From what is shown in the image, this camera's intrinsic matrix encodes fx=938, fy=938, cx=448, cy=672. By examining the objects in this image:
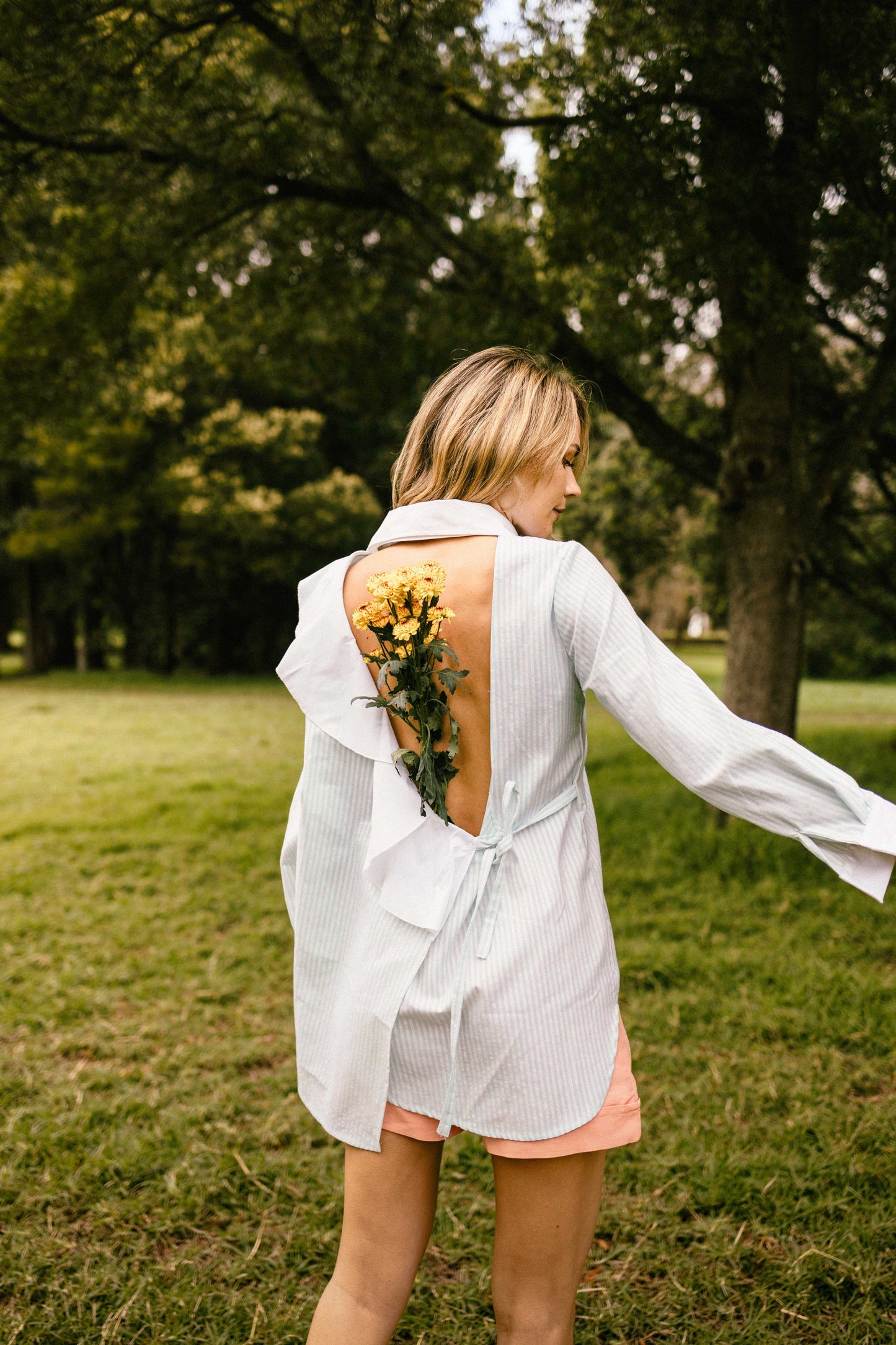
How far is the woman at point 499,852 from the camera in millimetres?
1383

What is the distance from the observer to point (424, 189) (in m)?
6.48

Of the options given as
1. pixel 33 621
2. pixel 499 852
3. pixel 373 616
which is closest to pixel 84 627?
pixel 33 621

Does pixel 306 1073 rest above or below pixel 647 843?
above

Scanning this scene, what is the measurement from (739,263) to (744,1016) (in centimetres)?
345

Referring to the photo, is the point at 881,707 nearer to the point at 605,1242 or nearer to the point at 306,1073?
the point at 605,1242

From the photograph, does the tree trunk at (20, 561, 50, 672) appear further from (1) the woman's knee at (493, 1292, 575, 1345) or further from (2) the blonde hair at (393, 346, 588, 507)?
(1) the woman's knee at (493, 1292, 575, 1345)

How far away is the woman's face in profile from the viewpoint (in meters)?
1.55

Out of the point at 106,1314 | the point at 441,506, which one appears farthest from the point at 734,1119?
the point at 441,506

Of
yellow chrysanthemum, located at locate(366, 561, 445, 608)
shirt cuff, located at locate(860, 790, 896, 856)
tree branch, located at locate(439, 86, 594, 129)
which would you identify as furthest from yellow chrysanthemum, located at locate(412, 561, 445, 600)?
tree branch, located at locate(439, 86, 594, 129)

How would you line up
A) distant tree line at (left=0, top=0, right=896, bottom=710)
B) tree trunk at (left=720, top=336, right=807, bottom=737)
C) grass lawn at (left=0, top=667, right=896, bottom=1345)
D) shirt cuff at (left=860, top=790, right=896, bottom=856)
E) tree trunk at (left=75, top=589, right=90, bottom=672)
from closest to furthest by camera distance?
shirt cuff at (left=860, top=790, right=896, bottom=856)
grass lawn at (left=0, top=667, right=896, bottom=1345)
distant tree line at (left=0, top=0, right=896, bottom=710)
tree trunk at (left=720, top=336, right=807, bottom=737)
tree trunk at (left=75, top=589, right=90, bottom=672)

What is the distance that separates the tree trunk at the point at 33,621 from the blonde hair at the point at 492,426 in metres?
21.9

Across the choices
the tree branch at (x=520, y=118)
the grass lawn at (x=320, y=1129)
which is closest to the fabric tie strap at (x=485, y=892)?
the grass lawn at (x=320, y=1129)

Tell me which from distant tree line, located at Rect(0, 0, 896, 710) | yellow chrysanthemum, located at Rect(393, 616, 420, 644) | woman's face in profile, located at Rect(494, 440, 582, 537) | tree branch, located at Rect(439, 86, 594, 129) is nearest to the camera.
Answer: yellow chrysanthemum, located at Rect(393, 616, 420, 644)

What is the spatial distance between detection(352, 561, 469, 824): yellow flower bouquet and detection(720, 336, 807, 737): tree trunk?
466 centimetres
